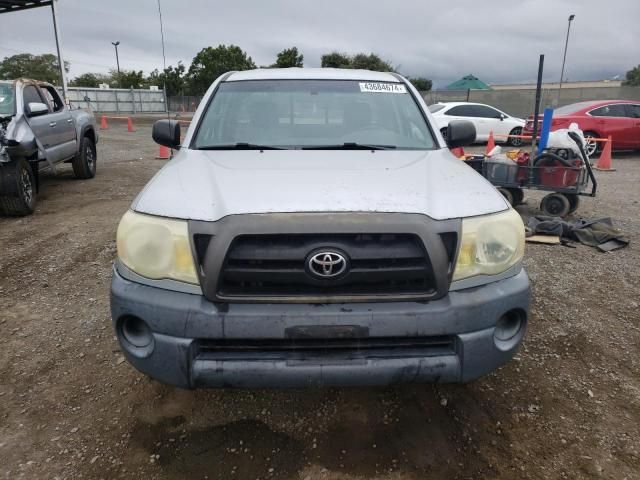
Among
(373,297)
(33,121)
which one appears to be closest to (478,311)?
(373,297)

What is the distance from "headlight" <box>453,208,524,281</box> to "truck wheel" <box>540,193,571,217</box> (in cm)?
453

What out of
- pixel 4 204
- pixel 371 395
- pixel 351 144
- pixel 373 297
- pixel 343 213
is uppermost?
pixel 351 144

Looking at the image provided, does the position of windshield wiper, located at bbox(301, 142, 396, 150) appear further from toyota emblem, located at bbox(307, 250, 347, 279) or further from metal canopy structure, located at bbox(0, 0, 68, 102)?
metal canopy structure, located at bbox(0, 0, 68, 102)

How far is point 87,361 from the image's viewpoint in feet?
9.47

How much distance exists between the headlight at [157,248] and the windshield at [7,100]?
5.24 metres

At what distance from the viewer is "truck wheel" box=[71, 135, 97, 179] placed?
829cm

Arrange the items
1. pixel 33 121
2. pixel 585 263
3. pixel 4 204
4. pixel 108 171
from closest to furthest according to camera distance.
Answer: pixel 585 263
pixel 4 204
pixel 33 121
pixel 108 171

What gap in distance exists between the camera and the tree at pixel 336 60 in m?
35.9

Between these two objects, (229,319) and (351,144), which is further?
(351,144)

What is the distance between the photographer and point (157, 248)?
1.94m

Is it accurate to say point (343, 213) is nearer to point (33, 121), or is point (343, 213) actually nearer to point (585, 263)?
point (585, 263)

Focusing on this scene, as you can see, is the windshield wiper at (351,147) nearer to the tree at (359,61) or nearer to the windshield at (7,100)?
the windshield at (7,100)

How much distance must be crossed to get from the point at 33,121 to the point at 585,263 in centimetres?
688

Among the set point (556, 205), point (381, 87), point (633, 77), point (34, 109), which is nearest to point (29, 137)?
point (34, 109)
